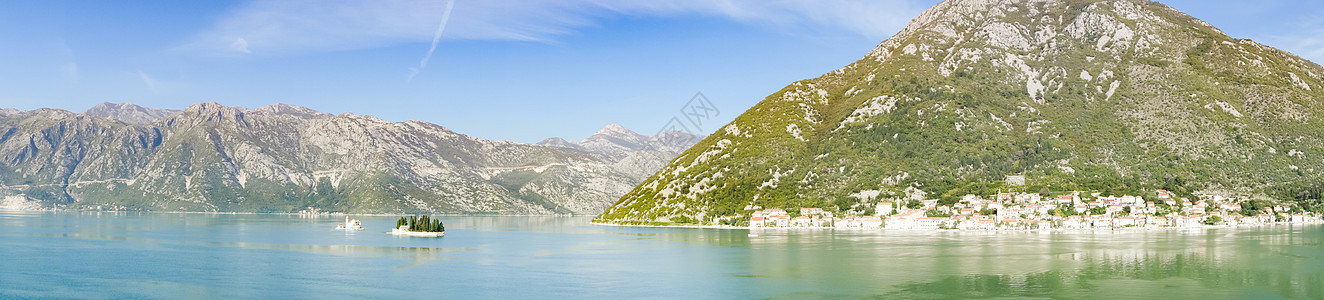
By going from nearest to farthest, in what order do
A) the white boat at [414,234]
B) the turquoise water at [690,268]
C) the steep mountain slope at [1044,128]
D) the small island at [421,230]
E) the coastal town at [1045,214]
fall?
1. the turquoise water at [690,268]
2. the white boat at [414,234]
3. the small island at [421,230]
4. the coastal town at [1045,214]
5. the steep mountain slope at [1044,128]

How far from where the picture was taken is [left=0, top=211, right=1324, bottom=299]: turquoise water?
58.5 meters

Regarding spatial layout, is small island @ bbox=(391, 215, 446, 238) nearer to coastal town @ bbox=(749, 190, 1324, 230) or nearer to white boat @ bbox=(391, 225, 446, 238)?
white boat @ bbox=(391, 225, 446, 238)

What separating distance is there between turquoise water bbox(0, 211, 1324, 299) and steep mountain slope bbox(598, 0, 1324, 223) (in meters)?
44.5

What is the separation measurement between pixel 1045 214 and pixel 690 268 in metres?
89.7

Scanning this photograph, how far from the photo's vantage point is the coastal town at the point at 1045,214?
142m

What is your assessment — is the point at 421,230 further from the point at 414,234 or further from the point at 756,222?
the point at 756,222

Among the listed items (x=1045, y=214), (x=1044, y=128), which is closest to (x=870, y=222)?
(x=1045, y=214)

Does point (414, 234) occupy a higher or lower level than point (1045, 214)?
lower

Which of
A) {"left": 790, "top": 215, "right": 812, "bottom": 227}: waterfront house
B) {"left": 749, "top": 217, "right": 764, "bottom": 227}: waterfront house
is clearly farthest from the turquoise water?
{"left": 790, "top": 215, "right": 812, "bottom": 227}: waterfront house

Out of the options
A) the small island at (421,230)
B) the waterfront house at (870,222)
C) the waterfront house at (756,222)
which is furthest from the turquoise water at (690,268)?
the waterfront house at (756,222)

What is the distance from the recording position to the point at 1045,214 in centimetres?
14450

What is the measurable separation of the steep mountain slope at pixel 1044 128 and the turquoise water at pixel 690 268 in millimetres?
44522

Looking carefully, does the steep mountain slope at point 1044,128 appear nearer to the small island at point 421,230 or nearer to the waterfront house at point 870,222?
the waterfront house at point 870,222

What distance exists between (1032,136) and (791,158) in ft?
143
